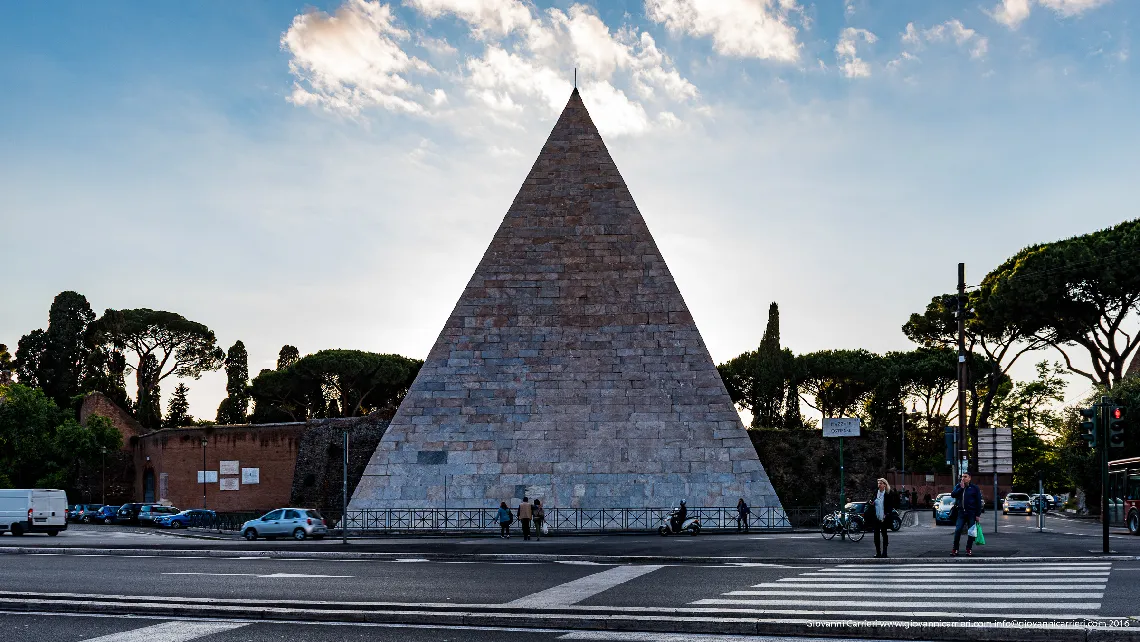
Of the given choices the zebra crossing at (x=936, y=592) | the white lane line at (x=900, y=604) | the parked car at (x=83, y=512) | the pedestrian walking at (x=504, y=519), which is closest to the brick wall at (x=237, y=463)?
the parked car at (x=83, y=512)

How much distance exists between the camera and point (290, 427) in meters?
40.9

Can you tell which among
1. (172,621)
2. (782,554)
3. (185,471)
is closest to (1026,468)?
(185,471)

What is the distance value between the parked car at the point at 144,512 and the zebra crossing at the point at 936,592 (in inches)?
1236

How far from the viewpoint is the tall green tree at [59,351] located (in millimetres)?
58312

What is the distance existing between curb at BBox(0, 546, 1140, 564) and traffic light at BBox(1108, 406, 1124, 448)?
6.83 feet

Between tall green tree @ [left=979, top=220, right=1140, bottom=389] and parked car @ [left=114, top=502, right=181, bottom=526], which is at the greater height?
tall green tree @ [left=979, top=220, right=1140, bottom=389]

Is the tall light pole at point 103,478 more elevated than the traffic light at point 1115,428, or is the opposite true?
the traffic light at point 1115,428

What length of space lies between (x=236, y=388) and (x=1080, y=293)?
46544mm

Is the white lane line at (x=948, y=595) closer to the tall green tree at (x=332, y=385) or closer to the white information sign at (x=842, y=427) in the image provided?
the white information sign at (x=842, y=427)

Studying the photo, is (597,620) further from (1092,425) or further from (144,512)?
(144,512)

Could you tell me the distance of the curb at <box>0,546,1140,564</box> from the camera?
14945mm

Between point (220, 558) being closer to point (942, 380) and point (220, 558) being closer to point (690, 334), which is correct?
point (690, 334)

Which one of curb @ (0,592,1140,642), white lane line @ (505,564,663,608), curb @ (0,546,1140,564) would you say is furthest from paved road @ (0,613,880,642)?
curb @ (0,546,1140,564)

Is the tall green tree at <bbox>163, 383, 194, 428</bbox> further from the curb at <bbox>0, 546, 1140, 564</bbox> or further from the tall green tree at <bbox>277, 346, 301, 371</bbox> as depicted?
the curb at <bbox>0, 546, 1140, 564</bbox>
